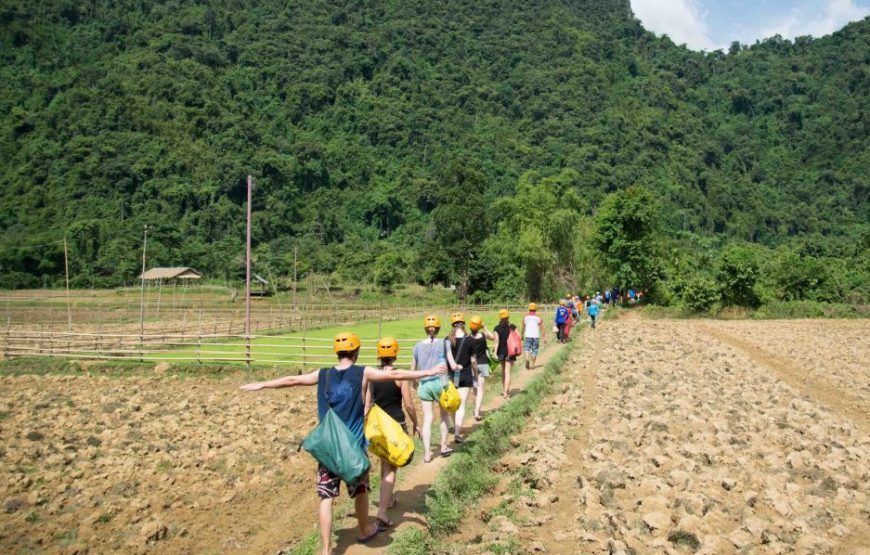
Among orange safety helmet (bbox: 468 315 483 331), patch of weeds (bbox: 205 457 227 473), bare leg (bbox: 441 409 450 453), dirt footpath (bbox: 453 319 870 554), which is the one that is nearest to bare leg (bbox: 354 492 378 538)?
dirt footpath (bbox: 453 319 870 554)

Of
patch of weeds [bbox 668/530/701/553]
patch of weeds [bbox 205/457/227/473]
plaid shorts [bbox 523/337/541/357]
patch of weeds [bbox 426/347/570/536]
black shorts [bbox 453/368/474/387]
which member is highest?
black shorts [bbox 453/368/474/387]

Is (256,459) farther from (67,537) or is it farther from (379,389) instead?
(379,389)

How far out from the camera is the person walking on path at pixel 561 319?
22.3 metres

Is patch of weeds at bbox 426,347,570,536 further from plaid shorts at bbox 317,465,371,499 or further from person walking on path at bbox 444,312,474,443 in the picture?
plaid shorts at bbox 317,465,371,499

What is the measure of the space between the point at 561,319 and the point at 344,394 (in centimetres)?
1727

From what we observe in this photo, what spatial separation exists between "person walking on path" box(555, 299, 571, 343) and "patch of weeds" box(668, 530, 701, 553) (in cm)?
1652

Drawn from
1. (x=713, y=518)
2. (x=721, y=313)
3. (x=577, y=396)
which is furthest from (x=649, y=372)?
(x=721, y=313)

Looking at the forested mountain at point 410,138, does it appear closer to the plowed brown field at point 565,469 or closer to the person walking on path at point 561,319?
the person walking on path at point 561,319

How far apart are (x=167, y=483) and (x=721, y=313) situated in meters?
33.6

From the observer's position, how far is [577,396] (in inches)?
500

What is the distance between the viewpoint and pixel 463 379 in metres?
9.66

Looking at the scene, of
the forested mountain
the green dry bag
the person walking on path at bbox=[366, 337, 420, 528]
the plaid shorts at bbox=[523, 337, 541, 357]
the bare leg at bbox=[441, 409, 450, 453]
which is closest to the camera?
the green dry bag

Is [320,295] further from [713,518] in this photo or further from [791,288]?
[713,518]

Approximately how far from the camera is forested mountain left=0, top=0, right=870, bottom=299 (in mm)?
70062
